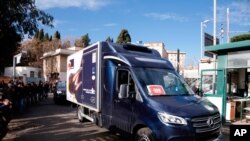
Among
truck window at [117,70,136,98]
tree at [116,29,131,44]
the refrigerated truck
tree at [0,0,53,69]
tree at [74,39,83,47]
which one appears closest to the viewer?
the refrigerated truck

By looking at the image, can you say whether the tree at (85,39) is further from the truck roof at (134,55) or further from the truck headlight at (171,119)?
the truck headlight at (171,119)

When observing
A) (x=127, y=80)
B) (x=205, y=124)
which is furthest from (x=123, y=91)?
(x=205, y=124)

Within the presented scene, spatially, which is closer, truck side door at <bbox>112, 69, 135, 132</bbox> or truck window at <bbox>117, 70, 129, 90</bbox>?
truck side door at <bbox>112, 69, 135, 132</bbox>

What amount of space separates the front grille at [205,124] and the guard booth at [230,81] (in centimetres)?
712

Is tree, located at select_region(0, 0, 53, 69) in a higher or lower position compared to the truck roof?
higher

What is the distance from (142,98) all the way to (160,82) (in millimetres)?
897

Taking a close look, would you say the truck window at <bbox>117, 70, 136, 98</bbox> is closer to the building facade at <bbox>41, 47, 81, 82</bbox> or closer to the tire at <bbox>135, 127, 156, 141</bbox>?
the tire at <bbox>135, 127, 156, 141</bbox>

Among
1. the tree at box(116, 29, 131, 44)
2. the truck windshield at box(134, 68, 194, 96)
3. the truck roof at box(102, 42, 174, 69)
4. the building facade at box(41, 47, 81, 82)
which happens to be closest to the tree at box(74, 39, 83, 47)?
the tree at box(116, 29, 131, 44)

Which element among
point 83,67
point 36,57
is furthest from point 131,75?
point 36,57

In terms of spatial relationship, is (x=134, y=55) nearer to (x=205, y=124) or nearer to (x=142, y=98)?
(x=142, y=98)

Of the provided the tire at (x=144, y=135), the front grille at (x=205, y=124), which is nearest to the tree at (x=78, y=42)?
the tire at (x=144, y=135)

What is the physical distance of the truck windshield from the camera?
853 centimetres

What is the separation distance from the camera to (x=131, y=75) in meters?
8.90

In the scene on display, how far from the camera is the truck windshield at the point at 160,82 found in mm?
8531
